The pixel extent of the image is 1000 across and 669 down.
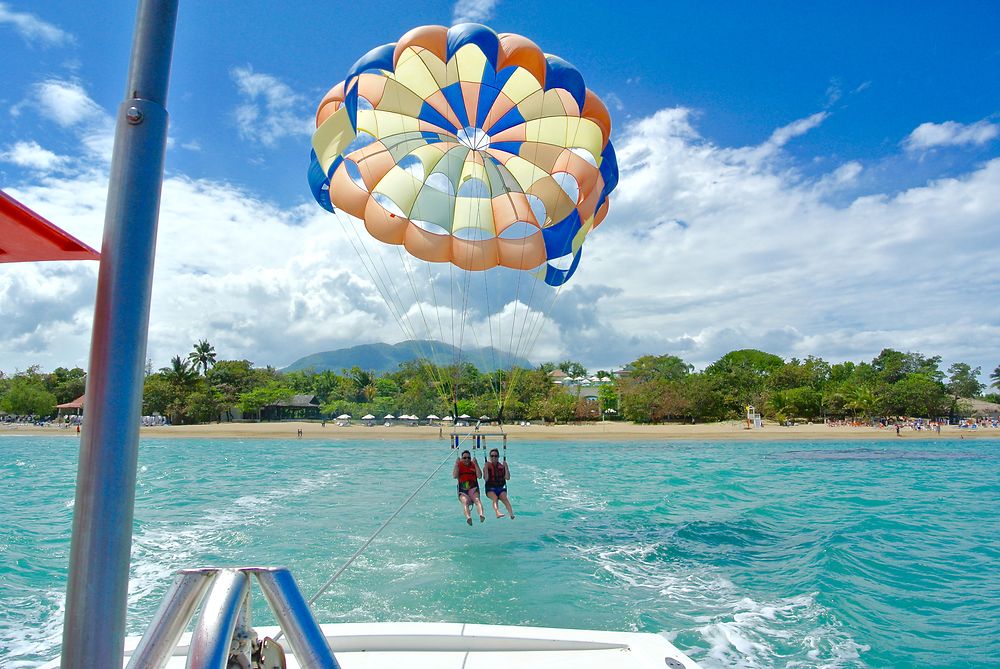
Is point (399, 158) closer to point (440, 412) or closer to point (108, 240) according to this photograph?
point (108, 240)

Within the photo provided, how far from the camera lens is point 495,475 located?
30.1ft

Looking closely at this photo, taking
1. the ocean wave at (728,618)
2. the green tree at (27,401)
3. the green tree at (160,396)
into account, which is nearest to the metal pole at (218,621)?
the ocean wave at (728,618)

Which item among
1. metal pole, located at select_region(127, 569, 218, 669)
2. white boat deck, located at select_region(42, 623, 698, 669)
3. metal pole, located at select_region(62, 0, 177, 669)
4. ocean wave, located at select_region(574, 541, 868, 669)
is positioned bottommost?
ocean wave, located at select_region(574, 541, 868, 669)

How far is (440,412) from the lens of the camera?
5600 cm

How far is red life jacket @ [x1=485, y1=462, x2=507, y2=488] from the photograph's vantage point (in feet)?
30.0

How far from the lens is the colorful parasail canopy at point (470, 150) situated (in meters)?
8.57

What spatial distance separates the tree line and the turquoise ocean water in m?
32.6

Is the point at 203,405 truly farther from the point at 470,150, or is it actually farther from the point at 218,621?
the point at 218,621

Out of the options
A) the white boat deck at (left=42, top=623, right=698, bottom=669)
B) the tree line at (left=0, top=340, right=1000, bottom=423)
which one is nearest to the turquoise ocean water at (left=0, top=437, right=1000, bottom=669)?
the white boat deck at (left=42, top=623, right=698, bottom=669)

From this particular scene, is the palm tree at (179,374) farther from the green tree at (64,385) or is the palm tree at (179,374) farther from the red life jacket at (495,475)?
the red life jacket at (495,475)

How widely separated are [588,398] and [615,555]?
5231 centimetres

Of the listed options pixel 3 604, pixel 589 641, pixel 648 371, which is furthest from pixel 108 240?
pixel 648 371

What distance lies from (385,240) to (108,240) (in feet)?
30.5

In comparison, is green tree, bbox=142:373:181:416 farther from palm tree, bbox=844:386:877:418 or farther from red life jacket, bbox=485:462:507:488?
palm tree, bbox=844:386:877:418
